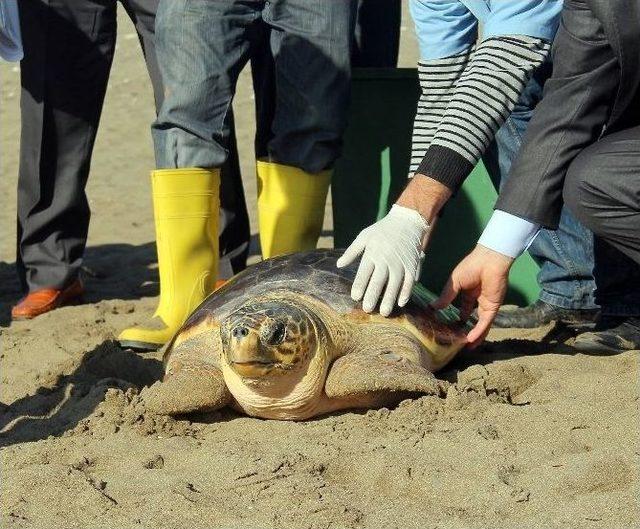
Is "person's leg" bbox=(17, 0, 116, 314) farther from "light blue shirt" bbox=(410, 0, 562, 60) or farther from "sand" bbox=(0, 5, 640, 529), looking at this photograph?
"light blue shirt" bbox=(410, 0, 562, 60)

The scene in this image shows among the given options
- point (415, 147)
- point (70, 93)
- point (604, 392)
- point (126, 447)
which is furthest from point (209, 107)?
point (604, 392)

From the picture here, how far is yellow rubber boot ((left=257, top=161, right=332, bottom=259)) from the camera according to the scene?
3.44m

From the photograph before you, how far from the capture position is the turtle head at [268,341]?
2490 mm

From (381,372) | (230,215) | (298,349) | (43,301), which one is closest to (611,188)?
(381,372)

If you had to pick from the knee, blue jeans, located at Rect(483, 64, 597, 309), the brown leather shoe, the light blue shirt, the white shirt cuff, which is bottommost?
the brown leather shoe

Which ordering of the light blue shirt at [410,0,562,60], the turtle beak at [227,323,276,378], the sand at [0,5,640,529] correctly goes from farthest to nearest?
the light blue shirt at [410,0,562,60]
the turtle beak at [227,323,276,378]
the sand at [0,5,640,529]

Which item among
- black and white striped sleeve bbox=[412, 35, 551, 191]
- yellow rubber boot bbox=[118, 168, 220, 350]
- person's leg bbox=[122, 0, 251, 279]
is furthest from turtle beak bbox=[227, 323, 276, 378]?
person's leg bbox=[122, 0, 251, 279]

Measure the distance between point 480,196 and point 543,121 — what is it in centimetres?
107

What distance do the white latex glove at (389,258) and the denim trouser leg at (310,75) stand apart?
0.70 metres

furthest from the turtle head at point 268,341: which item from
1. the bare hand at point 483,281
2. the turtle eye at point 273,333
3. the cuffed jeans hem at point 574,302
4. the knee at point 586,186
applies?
the cuffed jeans hem at point 574,302

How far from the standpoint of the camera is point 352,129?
3.93m

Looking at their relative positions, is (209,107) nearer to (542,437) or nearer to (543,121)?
(543,121)

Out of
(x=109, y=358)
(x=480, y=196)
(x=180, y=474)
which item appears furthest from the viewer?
(x=480, y=196)

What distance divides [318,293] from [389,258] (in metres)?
0.21
